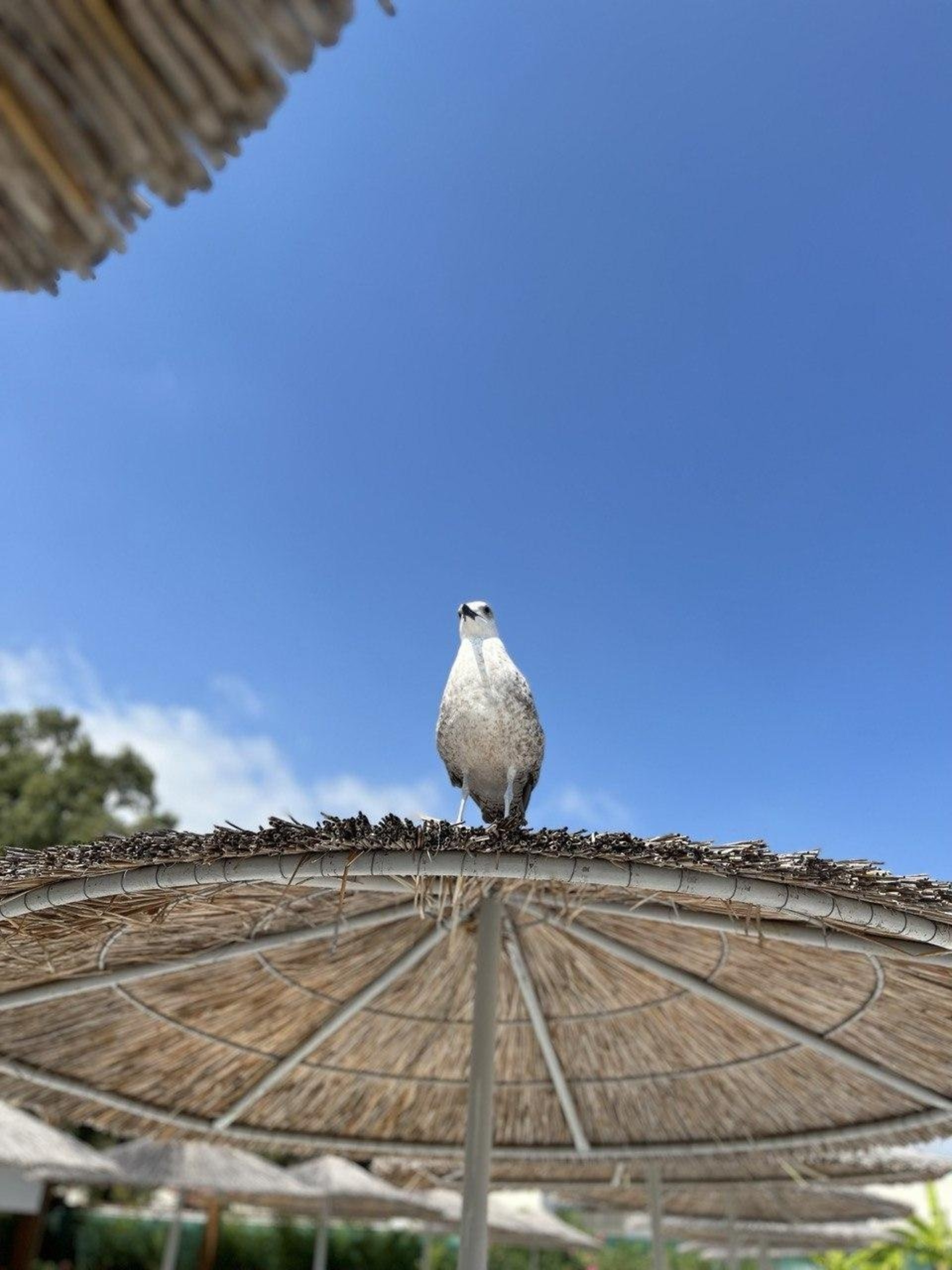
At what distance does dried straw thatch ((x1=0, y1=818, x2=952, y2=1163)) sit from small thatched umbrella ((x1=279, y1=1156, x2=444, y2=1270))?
6362mm

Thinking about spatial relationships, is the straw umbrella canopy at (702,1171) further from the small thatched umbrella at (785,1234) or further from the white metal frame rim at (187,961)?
the small thatched umbrella at (785,1234)

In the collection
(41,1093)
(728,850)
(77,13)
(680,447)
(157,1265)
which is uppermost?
(680,447)

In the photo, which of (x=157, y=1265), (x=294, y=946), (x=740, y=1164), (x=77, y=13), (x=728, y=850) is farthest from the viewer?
(x=157, y=1265)

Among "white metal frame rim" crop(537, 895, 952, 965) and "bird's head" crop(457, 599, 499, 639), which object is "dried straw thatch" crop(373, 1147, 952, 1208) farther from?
"bird's head" crop(457, 599, 499, 639)

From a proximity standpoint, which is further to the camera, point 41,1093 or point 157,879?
point 41,1093

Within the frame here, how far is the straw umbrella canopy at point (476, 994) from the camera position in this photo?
260cm

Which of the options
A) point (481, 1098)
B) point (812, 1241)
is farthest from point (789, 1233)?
point (481, 1098)

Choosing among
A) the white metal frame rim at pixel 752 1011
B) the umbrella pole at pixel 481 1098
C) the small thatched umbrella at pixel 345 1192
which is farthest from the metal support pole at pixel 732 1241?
the umbrella pole at pixel 481 1098

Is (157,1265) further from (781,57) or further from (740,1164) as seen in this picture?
(781,57)

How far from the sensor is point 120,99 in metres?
1.17

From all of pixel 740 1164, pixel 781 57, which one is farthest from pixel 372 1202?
pixel 781 57

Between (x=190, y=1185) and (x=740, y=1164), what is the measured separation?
6.44 m

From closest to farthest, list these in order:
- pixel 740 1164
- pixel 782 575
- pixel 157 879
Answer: pixel 157 879, pixel 740 1164, pixel 782 575

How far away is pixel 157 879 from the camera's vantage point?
2.75 metres
